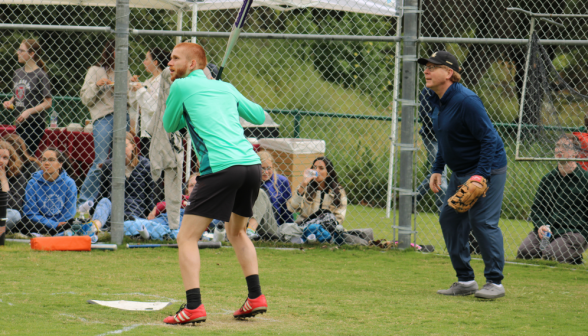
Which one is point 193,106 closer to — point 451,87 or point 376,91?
point 451,87

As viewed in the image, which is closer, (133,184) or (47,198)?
(47,198)

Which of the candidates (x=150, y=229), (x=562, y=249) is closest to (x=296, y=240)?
(x=150, y=229)

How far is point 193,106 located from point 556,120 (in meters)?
3.37

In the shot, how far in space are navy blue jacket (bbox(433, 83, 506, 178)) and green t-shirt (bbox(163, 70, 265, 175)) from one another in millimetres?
1711

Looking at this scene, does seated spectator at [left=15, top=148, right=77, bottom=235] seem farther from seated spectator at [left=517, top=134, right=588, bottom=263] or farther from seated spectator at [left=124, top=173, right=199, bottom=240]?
seated spectator at [left=517, top=134, right=588, bottom=263]

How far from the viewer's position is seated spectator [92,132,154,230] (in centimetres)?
812

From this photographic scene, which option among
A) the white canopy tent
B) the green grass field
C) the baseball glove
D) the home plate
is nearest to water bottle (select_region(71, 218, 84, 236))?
the green grass field

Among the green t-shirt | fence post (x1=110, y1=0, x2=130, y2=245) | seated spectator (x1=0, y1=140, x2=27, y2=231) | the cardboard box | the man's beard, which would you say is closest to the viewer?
the green t-shirt

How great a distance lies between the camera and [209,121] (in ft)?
14.0

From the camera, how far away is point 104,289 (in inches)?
206

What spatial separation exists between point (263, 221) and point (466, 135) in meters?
3.16

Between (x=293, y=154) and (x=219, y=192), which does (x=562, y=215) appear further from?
(x=219, y=192)

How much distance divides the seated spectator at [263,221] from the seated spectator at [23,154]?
2816 mm

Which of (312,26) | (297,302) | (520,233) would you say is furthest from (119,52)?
(312,26)
